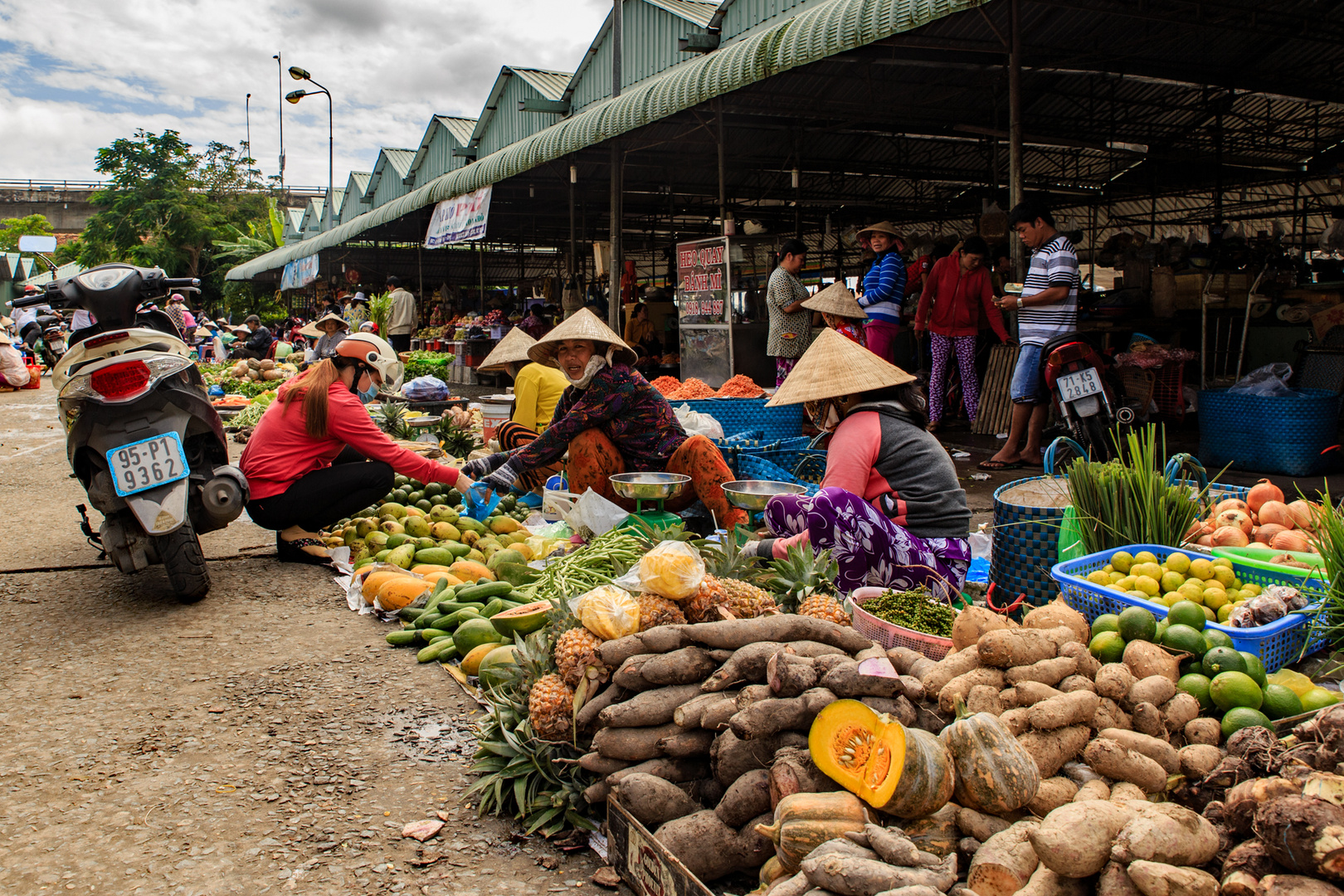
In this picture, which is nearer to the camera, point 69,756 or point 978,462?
point 69,756

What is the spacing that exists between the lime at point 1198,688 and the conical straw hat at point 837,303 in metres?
5.69

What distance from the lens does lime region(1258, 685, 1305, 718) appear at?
7.30 feet

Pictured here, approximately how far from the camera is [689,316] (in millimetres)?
11172

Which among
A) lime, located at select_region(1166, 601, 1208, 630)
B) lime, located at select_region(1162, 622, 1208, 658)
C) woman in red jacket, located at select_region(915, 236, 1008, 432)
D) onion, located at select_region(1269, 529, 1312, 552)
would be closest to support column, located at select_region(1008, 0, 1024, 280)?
woman in red jacket, located at select_region(915, 236, 1008, 432)

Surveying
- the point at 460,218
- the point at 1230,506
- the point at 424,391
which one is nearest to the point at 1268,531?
the point at 1230,506

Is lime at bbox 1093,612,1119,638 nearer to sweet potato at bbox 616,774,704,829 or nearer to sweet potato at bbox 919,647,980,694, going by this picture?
sweet potato at bbox 919,647,980,694

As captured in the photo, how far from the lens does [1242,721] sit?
82.7 inches

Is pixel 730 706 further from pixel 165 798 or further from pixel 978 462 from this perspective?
pixel 978 462

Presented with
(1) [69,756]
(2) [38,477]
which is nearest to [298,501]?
(1) [69,756]

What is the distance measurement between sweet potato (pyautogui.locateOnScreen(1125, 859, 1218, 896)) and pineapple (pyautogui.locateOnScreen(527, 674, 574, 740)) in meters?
1.52

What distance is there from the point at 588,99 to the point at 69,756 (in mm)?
16814

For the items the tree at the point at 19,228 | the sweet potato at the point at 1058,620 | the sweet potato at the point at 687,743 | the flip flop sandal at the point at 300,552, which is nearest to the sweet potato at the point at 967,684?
the sweet potato at the point at 1058,620

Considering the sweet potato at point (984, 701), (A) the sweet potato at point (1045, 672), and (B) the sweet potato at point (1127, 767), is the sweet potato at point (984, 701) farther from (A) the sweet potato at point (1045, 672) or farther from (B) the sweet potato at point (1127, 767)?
(B) the sweet potato at point (1127, 767)

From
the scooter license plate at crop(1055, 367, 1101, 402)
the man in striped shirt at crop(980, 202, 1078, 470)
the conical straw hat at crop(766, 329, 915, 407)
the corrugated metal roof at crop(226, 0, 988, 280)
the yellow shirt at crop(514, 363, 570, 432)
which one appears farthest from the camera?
the man in striped shirt at crop(980, 202, 1078, 470)
